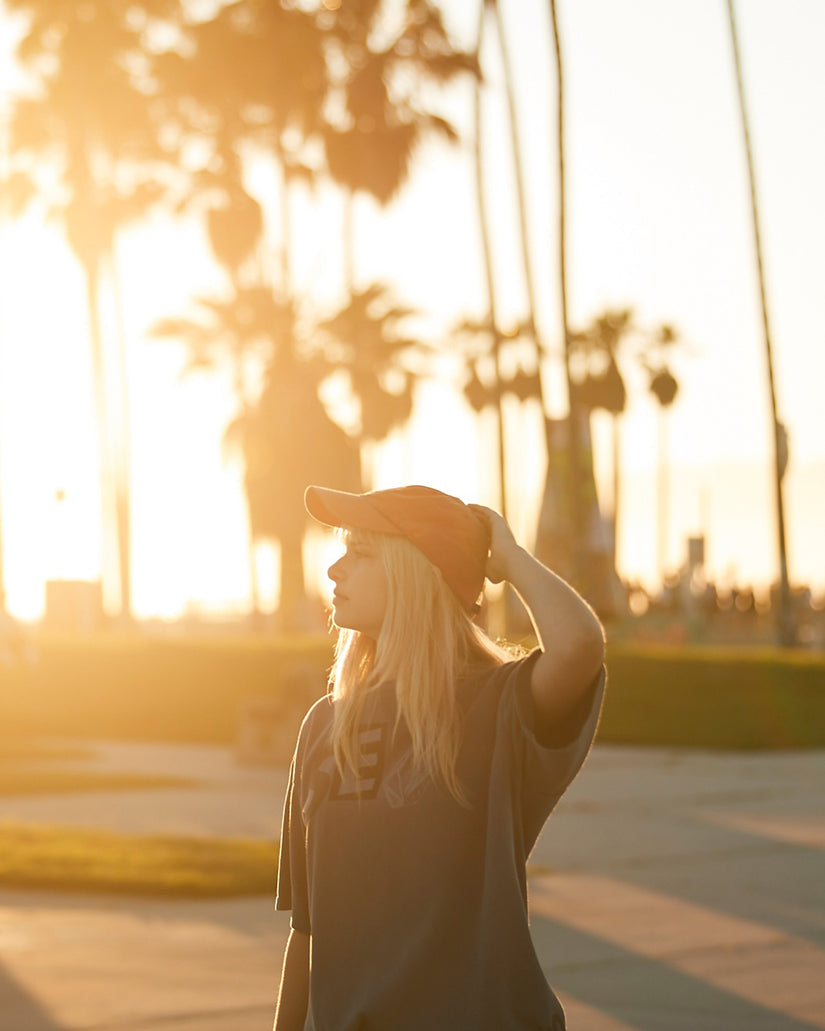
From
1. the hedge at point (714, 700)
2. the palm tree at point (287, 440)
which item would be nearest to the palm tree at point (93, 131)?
the palm tree at point (287, 440)

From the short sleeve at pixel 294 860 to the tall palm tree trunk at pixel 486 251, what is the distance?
25.2 m

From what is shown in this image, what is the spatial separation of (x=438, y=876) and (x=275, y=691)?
72.4 ft

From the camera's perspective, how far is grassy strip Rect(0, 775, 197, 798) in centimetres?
1659

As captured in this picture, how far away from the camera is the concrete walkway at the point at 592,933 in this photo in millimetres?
6738

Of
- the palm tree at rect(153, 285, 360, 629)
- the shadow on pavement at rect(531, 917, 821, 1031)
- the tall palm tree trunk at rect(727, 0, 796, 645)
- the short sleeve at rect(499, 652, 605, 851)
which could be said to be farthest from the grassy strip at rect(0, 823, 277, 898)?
the palm tree at rect(153, 285, 360, 629)

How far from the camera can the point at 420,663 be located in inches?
120

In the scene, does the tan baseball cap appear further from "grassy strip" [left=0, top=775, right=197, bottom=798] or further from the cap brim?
"grassy strip" [left=0, top=775, right=197, bottom=798]

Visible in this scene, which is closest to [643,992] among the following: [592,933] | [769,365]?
[592,933]

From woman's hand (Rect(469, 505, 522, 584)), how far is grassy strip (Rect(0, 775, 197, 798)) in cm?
1380

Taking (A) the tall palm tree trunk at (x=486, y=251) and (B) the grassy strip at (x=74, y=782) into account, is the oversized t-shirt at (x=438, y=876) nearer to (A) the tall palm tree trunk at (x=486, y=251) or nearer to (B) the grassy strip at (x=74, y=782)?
(B) the grassy strip at (x=74, y=782)

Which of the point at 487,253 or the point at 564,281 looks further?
the point at 487,253

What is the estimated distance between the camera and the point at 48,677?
2759cm

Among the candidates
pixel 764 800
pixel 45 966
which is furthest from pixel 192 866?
pixel 764 800

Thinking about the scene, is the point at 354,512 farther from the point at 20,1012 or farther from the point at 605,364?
the point at 605,364
